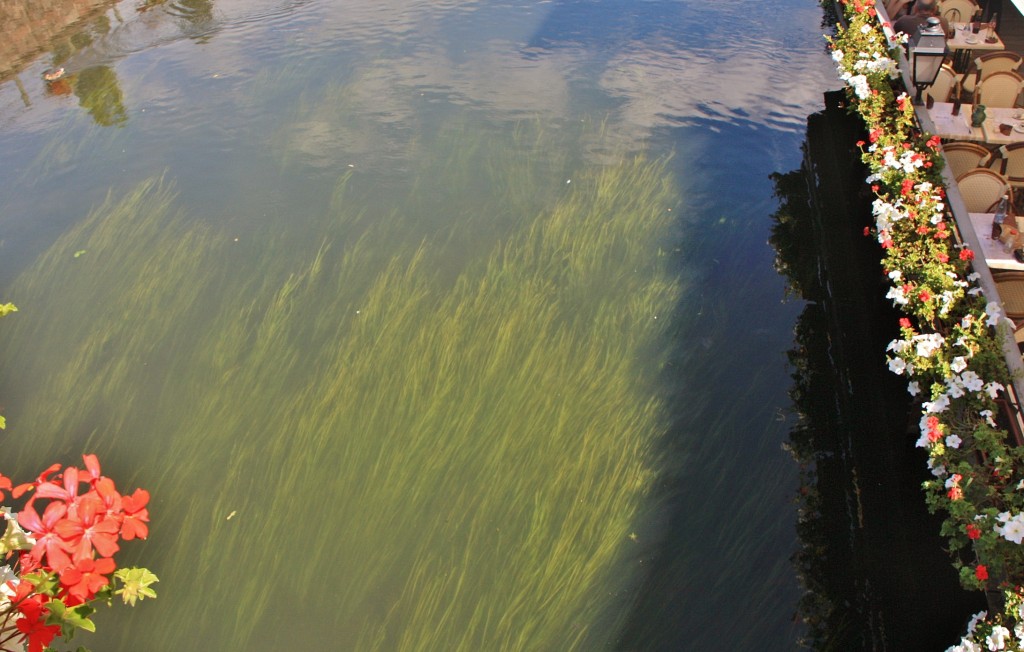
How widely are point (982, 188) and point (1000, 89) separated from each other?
1303 mm

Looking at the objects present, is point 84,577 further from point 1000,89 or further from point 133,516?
point 1000,89

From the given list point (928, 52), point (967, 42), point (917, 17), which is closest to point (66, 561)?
point (928, 52)

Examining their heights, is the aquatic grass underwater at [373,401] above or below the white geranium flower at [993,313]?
below

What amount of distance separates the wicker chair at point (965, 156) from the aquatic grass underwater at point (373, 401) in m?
1.77

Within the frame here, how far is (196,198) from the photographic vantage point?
5809mm

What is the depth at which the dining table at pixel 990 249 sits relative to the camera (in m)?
3.95

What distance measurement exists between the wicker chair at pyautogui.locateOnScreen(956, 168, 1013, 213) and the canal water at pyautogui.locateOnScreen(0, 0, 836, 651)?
1129 millimetres

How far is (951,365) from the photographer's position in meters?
3.16

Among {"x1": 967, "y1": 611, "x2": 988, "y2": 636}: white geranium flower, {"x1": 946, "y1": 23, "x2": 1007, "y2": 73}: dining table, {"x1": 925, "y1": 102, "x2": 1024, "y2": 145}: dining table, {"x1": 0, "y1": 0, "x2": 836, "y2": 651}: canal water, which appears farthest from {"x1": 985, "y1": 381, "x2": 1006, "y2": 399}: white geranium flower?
{"x1": 946, "y1": 23, "x2": 1007, "y2": 73}: dining table

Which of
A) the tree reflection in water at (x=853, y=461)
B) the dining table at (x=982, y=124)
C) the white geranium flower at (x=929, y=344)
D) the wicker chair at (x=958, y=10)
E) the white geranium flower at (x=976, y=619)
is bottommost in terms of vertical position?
the tree reflection in water at (x=853, y=461)

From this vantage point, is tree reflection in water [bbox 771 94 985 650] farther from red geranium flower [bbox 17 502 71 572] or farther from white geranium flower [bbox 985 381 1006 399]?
red geranium flower [bbox 17 502 71 572]

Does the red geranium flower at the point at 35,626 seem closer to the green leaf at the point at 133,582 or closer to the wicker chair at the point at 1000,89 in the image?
the green leaf at the point at 133,582

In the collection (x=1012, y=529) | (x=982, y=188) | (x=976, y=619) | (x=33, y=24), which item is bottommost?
(x=976, y=619)

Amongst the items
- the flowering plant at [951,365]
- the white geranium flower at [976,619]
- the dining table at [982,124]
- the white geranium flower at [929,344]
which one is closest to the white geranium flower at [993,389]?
the flowering plant at [951,365]
